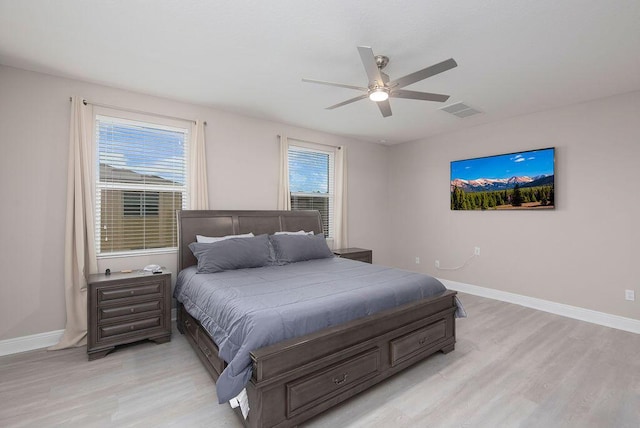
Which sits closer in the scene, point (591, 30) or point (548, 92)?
point (591, 30)

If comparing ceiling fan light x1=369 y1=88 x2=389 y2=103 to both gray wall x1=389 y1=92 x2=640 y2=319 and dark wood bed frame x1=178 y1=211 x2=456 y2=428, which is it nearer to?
dark wood bed frame x1=178 y1=211 x2=456 y2=428

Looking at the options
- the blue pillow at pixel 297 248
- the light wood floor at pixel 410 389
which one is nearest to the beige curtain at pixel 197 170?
the blue pillow at pixel 297 248

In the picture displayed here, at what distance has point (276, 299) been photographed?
2203 mm

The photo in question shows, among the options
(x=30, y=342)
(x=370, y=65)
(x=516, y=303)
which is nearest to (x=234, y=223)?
(x=30, y=342)

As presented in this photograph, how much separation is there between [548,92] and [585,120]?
811mm

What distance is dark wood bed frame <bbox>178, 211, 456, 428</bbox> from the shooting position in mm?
1756

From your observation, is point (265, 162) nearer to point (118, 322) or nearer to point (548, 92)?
point (118, 322)

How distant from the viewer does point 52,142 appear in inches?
121

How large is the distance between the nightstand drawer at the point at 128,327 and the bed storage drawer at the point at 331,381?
1.97 metres

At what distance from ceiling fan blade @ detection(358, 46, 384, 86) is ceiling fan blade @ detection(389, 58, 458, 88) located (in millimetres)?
138

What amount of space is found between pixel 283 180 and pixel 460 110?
269cm

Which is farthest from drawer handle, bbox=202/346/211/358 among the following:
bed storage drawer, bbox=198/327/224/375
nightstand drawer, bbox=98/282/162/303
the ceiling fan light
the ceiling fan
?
the ceiling fan light

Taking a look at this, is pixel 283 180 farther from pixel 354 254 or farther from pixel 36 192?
pixel 36 192

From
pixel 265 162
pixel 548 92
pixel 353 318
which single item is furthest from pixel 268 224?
pixel 548 92
